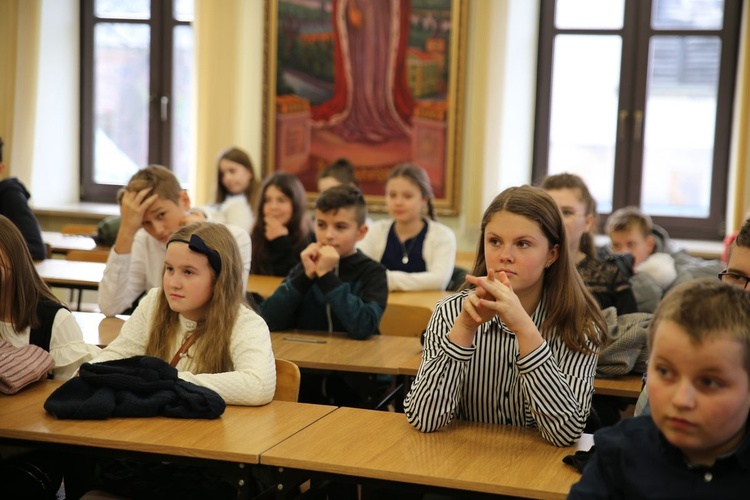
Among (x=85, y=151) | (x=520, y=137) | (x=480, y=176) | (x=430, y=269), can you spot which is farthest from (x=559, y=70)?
(x=85, y=151)

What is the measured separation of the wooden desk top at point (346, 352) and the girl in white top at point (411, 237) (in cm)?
156

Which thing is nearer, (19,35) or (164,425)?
(164,425)

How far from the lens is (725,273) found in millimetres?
2154

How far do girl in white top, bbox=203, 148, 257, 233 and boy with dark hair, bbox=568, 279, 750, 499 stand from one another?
4.84 m

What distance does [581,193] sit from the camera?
413 centimetres

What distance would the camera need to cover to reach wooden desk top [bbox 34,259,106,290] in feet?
13.9

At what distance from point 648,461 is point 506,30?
541cm

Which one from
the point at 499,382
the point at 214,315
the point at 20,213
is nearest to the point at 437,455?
the point at 499,382

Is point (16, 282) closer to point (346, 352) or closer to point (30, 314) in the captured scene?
point (30, 314)

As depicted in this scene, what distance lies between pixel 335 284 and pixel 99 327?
897 millimetres

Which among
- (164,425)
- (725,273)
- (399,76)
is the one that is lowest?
(164,425)

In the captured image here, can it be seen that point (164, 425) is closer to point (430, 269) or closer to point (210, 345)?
point (210, 345)

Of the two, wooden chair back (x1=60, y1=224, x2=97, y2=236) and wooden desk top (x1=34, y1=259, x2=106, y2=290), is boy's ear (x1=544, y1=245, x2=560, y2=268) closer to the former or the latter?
wooden desk top (x1=34, y1=259, x2=106, y2=290)

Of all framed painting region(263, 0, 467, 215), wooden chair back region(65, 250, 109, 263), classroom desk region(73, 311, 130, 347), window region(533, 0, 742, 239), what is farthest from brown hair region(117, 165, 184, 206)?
window region(533, 0, 742, 239)
